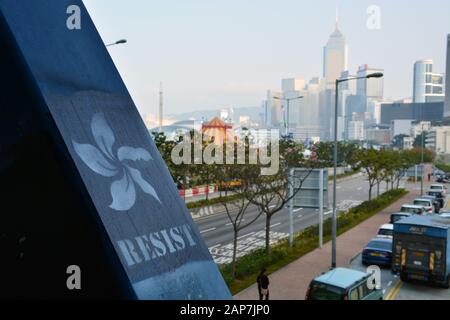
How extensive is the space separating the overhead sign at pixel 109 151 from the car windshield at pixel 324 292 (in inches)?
158

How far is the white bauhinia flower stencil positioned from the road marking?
417 inches

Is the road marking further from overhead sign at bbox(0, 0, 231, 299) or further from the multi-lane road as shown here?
overhead sign at bbox(0, 0, 231, 299)

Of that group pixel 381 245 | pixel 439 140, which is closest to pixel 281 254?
pixel 381 245

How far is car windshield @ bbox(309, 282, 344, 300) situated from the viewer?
12711 mm

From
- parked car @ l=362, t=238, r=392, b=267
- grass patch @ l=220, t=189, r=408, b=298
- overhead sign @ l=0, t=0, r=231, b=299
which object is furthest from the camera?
parked car @ l=362, t=238, r=392, b=267

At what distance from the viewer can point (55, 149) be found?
777 centimetres

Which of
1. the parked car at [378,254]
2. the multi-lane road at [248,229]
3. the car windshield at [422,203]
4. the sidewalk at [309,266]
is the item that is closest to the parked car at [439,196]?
the car windshield at [422,203]

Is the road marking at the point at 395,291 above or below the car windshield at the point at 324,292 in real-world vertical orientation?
below

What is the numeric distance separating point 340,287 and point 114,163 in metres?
7.32

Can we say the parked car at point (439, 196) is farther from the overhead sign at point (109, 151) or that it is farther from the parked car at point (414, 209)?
the overhead sign at point (109, 151)

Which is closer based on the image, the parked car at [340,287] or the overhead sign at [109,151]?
the overhead sign at [109,151]

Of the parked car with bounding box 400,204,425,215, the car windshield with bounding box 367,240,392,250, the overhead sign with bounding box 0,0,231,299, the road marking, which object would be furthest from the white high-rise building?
the overhead sign with bounding box 0,0,231,299

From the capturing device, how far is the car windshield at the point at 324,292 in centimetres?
1271
